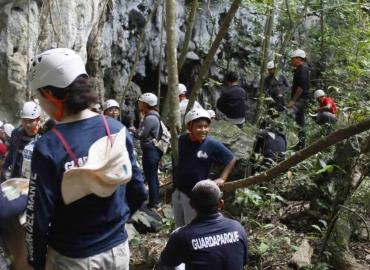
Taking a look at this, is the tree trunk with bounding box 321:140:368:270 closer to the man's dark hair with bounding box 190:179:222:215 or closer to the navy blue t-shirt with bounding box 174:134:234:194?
the navy blue t-shirt with bounding box 174:134:234:194

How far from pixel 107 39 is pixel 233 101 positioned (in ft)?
19.7

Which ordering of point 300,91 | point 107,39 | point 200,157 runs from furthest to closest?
point 107,39 < point 300,91 < point 200,157

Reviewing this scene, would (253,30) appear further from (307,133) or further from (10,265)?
(10,265)

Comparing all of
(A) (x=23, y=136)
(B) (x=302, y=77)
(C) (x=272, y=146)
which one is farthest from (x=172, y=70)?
(B) (x=302, y=77)

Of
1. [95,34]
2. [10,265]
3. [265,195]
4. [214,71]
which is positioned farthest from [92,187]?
[214,71]

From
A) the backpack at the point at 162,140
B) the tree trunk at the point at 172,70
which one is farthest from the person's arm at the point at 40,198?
the backpack at the point at 162,140

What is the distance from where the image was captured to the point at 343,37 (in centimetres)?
1472

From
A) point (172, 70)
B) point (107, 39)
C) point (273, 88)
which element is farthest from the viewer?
point (107, 39)

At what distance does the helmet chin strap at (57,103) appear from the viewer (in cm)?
227

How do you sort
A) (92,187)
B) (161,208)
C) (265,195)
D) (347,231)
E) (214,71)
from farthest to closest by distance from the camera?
1. (214,71)
2. (161,208)
3. (265,195)
4. (347,231)
5. (92,187)

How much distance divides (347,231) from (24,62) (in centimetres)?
640

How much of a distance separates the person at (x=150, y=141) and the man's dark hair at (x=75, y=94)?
5093 mm

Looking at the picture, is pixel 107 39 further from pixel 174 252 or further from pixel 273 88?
pixel 174 252

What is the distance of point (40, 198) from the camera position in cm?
221
